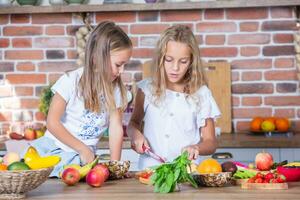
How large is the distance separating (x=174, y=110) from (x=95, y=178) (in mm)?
911

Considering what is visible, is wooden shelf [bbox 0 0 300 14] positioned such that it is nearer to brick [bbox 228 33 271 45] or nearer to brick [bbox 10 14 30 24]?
brick [bbox 10 14 30 24]

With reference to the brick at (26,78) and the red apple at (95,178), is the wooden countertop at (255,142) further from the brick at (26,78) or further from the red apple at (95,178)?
the red apple at (95,178)

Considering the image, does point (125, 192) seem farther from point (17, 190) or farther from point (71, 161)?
point (71, 161)

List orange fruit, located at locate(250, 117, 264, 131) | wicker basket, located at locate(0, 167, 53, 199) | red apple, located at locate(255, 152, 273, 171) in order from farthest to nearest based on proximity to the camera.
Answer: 1. orange fruit, located at locate(250, 117, 264, 131)
2. red apple, located at locate(255, 152, 273, 171)
3. wicker basket, located at locate(0, 167, 53, 199)

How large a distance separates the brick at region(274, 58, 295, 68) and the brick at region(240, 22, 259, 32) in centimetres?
24

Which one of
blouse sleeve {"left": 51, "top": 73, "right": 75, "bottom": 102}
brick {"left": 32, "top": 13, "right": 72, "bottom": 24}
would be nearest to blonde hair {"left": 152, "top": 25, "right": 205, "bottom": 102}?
blouse sleeve {"left": 51, "top": 73, "right": 75, "bottom": 102}

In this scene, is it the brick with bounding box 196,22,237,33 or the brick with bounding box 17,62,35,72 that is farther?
the brick with bounding box 17,62,35,72

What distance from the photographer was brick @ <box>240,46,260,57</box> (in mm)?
4574

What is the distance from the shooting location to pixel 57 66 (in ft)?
15.4

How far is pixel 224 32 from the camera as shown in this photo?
4586 mm

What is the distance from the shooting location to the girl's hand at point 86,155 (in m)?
2.94

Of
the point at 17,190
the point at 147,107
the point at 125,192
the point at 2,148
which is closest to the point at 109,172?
the point at 125,192

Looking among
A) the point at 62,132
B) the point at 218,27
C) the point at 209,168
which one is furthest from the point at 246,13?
the point at 209,168

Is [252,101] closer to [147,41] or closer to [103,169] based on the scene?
[147,41]
